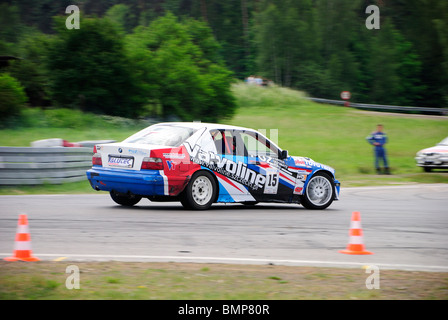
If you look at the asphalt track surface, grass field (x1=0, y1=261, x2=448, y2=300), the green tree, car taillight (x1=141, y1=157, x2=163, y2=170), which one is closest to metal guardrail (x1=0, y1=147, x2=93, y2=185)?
the asphalt track surface

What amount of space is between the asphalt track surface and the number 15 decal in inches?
15.3

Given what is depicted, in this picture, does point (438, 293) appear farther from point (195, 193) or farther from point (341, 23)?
point (341, 23)

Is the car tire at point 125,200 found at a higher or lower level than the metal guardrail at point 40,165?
lower

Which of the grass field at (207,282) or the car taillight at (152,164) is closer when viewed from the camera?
the grass field at (207,282)

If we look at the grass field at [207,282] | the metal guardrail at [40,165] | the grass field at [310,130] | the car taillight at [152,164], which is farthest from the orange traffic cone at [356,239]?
the metal guardrail at [40,165]

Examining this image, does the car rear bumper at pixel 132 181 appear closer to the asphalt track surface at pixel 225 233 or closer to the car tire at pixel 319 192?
the asphalt track surface at pixel 225 233

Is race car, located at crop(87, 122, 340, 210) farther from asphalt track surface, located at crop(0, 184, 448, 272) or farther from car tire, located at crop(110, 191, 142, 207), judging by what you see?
asphalt track surface, located at crop(0, 184, 448, 272)

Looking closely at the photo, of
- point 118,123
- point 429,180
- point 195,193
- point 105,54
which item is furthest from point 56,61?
point 195,193

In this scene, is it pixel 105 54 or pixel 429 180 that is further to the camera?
pixel 105 54

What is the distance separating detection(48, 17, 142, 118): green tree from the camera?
29.3m

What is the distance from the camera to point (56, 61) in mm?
29250

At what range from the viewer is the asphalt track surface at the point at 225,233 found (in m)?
7.07
